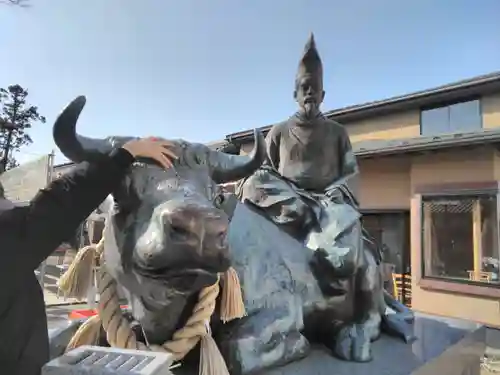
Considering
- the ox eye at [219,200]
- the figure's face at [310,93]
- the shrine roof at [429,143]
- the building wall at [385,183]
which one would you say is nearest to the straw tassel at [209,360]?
the ox eye at [219,200]

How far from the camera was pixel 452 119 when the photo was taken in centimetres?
938

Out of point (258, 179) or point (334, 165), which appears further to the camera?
point (334, 165)

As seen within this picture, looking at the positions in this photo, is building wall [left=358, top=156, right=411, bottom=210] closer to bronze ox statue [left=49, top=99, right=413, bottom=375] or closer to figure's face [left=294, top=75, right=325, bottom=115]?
figure's face [left=294, top=75, right=325, bottom=115]

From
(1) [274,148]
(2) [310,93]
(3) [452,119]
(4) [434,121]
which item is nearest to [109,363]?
(1) [274,148]

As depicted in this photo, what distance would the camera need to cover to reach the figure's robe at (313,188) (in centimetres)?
244

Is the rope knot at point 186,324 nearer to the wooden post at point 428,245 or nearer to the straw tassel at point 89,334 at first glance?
the straw tassel at point 89,334

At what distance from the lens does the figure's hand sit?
1565 mm

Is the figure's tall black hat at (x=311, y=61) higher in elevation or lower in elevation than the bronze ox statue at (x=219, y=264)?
higher

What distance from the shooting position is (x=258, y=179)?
2.71 m

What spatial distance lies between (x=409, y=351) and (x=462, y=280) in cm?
617

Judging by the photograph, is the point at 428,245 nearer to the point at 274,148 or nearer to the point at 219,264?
the point at 274,148

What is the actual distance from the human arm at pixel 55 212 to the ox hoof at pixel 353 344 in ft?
5.41

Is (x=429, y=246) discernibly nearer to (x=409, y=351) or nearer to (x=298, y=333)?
(x=409, y=351)

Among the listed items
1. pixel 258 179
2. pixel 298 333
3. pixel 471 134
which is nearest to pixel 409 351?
pixel 298 333
